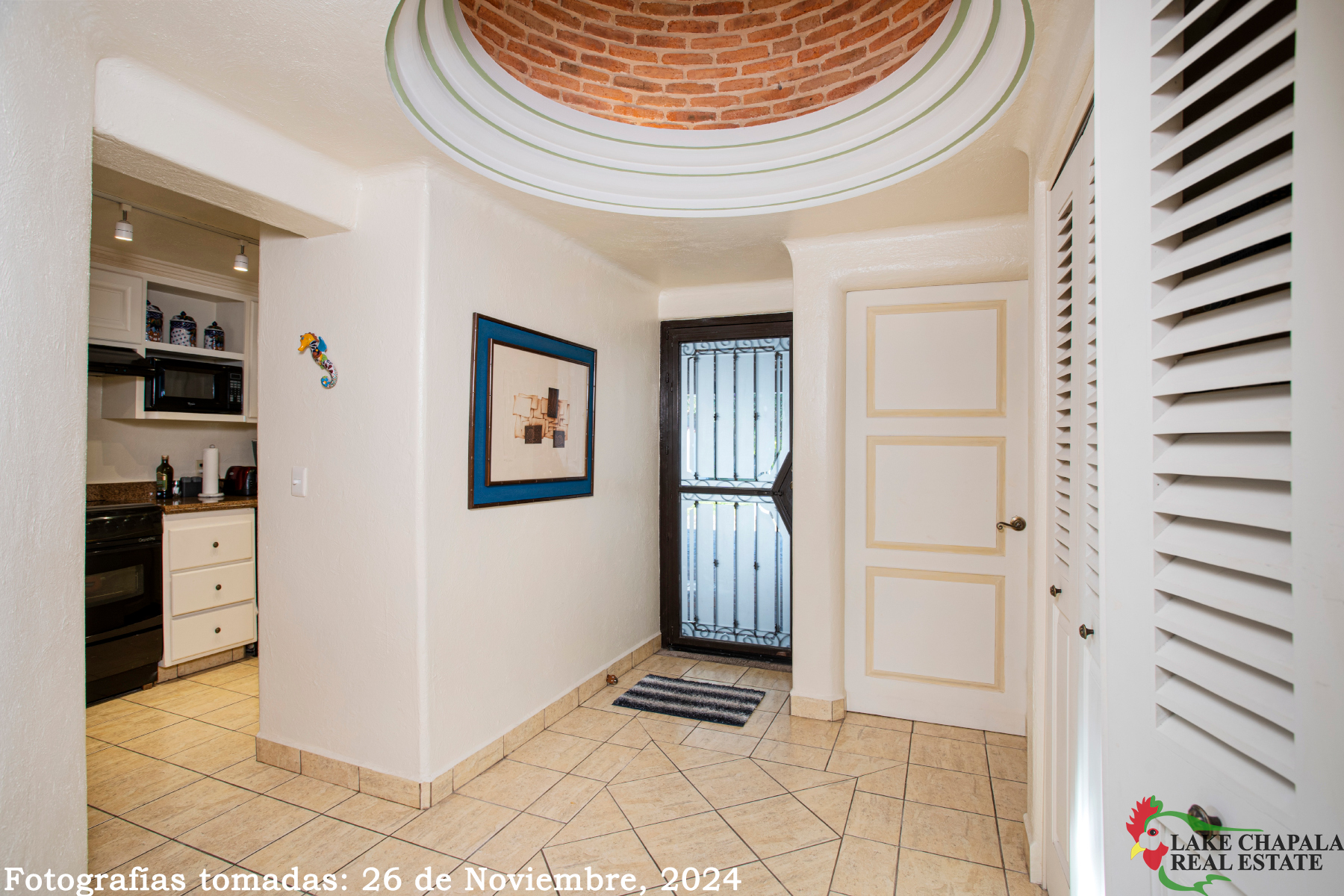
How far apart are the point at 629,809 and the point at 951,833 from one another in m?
1.09

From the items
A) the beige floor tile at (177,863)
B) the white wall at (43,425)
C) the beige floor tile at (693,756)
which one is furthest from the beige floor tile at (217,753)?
the beige floor tile at (693,756)

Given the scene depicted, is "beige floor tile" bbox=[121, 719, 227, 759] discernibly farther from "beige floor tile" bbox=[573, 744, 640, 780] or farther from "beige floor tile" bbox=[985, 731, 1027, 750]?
"beige floor tile" bbox=[985, 731, 1027, 750]

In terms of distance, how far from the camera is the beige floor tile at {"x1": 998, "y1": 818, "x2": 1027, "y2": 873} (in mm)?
2047

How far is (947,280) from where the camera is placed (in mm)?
3061

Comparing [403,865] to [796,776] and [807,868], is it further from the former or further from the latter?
[796,776]

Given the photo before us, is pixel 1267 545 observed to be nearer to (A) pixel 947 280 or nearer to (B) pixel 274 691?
(A) pixel 947 280

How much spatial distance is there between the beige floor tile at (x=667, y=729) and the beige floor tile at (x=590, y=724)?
8 cm

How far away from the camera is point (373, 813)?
2314mm

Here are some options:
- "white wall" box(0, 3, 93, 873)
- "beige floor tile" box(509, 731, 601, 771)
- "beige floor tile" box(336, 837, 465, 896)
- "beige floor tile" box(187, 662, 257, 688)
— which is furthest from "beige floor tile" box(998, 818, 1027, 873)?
"beige floor tile" box(187, 662, 257, 688)

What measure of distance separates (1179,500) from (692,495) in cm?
351

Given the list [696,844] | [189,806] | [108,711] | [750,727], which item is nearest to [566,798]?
[696,844]

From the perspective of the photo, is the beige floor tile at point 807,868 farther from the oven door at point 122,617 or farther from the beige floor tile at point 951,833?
the oven door at point 122,617

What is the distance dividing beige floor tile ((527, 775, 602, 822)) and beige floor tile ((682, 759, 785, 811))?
0.39 m

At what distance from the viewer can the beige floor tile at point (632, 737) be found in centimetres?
288
